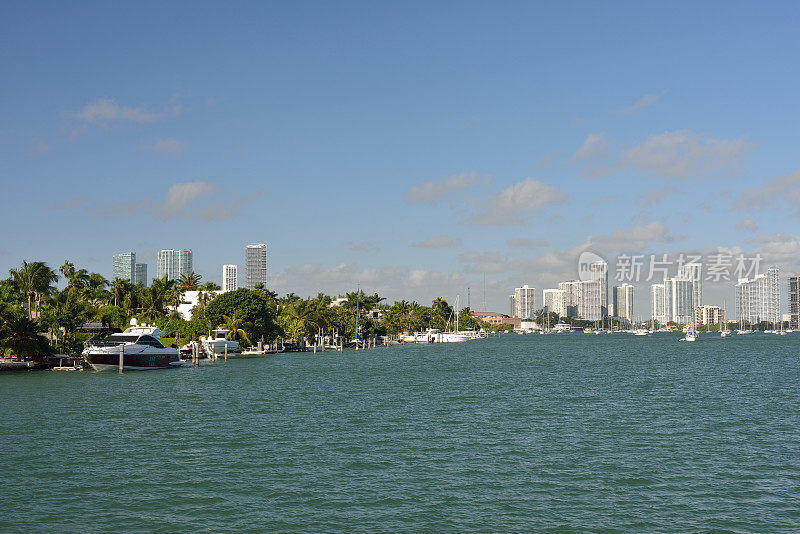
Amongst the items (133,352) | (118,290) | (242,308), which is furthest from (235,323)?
(133,352)

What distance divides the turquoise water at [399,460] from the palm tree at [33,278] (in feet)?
142

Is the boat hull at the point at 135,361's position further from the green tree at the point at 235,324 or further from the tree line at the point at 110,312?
the green tree at the point at 235,324

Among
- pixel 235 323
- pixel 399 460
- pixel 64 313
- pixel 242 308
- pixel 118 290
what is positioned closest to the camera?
pixel 399 460

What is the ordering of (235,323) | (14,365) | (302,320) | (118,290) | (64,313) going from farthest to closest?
(302,320), (118,290), (235,323), (64,313), (14,365)

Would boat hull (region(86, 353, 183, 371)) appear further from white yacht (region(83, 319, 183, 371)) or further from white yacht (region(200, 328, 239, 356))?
white yacht (region(200, 328, 239, 356))

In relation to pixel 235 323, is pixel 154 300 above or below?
above

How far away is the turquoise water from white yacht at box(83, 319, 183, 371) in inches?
1032

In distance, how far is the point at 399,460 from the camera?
36031mm

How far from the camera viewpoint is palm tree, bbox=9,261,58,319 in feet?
351

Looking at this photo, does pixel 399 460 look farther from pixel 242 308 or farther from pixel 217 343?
pixel 242 308

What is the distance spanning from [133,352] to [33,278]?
22.5 metres

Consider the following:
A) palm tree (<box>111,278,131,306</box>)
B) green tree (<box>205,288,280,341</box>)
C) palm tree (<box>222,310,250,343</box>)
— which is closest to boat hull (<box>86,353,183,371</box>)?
palm tree (<box>222,310,250,343</box>)

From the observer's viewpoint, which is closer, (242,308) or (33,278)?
(33,278)

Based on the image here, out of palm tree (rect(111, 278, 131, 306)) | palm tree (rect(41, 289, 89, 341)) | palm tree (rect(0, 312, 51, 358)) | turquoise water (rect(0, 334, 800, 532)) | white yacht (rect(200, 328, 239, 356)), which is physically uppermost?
palm tree (rect(111, 278, 131, 306))
